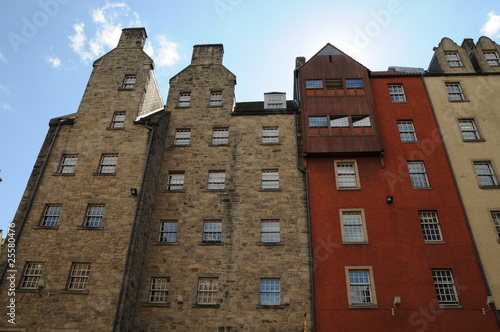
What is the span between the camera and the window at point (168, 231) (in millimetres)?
22297

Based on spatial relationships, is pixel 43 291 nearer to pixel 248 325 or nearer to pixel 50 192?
pixel 50 192

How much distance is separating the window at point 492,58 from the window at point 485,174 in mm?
9888

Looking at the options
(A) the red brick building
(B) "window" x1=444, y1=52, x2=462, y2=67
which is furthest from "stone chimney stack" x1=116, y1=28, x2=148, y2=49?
(B) "window" x1=444, y1=52, x2=462, y2=67

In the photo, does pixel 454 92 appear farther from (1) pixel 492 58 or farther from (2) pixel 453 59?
(1) pixel 492 58

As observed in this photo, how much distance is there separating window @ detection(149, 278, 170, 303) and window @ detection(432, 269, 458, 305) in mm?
15236

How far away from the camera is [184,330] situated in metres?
19.3

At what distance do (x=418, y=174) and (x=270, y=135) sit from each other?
1033 cm

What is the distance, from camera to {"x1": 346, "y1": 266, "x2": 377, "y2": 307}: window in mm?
19375

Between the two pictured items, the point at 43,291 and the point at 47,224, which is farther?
the point at 47,224

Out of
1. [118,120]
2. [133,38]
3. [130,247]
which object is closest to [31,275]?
[130,247]

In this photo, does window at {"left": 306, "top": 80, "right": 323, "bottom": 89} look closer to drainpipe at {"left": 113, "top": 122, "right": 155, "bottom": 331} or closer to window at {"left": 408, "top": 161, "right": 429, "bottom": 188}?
window at {"left": 408, "top": 161, "right": 429, "bottom": 188}

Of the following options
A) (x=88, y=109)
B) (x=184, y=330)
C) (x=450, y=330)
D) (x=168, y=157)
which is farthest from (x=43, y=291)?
(x=450, y=330)

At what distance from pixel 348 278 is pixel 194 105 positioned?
657 inches

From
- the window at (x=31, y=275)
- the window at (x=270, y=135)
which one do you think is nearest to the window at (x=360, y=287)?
the window at (x=270, y=135)
